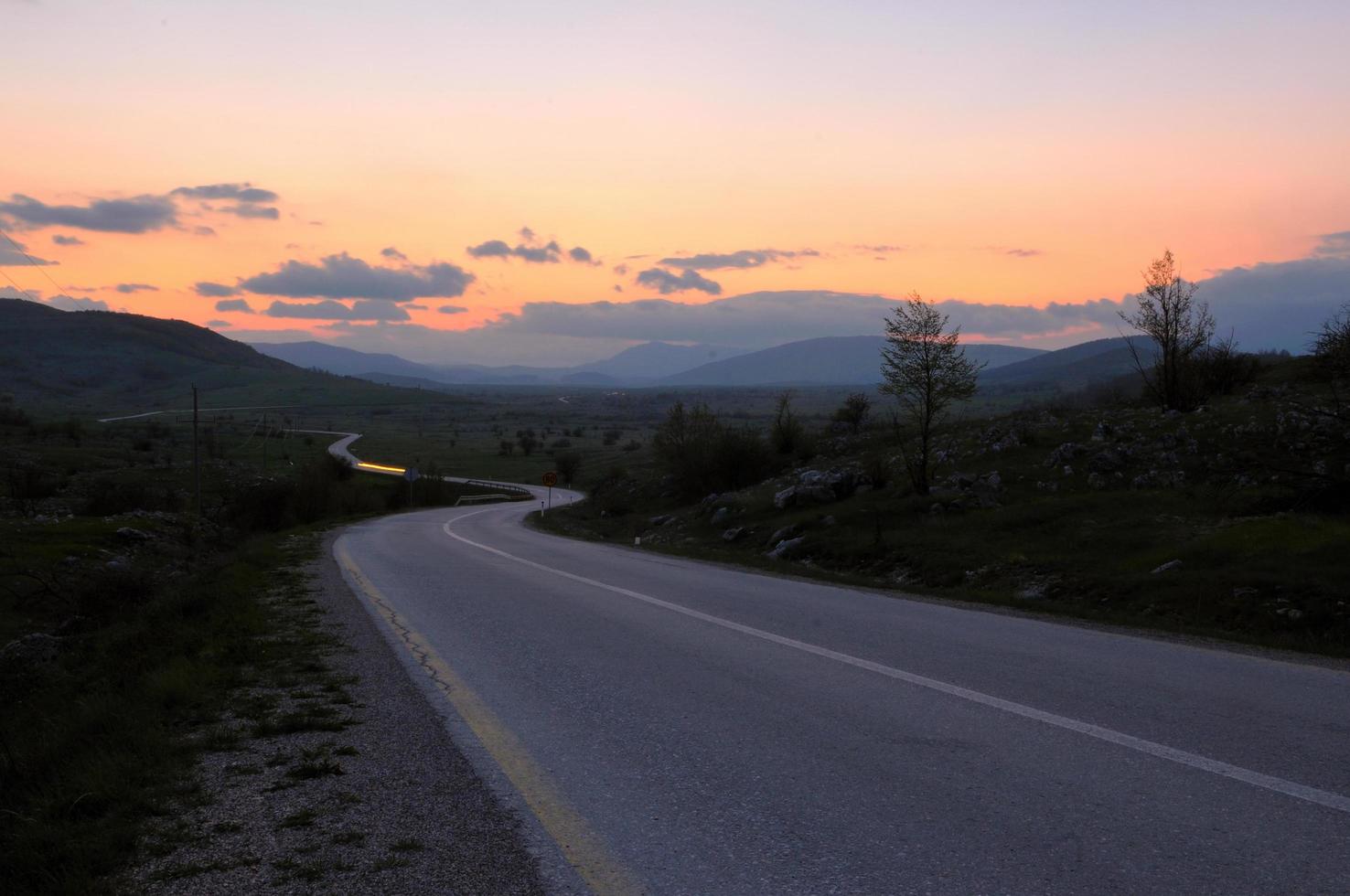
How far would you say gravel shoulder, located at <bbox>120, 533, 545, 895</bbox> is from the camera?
4.39 meters

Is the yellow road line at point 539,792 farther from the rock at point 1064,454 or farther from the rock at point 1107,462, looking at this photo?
the rock at point 1064,454

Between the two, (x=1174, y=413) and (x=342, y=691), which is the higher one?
(x=1174, y=413)

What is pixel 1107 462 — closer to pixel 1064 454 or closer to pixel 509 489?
pixel 1064 454

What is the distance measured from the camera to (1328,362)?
2289 cm

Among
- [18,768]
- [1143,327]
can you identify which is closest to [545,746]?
[18,768]

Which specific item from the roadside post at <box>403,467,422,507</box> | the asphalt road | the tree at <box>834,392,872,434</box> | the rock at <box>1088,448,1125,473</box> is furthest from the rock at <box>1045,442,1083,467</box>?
the roadside post at <box>403,467,422,507</box>

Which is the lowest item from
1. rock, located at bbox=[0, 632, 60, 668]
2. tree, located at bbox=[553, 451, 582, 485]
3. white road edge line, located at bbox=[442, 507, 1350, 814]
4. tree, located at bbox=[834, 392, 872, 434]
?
tree, located at bbox=[553, 451, 582, 485]

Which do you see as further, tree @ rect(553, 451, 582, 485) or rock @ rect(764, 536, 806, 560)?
tree @ rect(553, 451, 582, 485)

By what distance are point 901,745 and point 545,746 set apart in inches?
94.8

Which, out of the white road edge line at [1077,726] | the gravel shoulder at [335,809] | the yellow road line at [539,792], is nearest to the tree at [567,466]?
the white road edge line at [1077,726]

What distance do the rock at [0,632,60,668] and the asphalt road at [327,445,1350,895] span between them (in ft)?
27.1

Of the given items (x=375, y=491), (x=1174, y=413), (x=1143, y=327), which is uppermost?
(x=1143, y=327)

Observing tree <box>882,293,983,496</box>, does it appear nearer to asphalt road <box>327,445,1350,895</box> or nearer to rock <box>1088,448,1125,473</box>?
rock <box>1088,448,1125,473</box>

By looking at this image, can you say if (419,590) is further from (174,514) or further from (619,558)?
(174,514)
